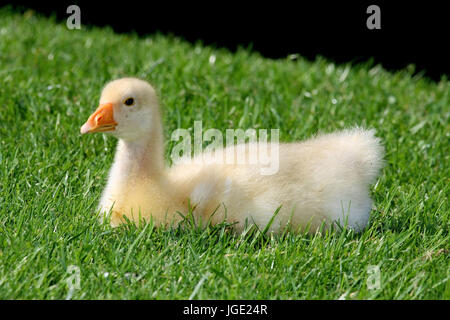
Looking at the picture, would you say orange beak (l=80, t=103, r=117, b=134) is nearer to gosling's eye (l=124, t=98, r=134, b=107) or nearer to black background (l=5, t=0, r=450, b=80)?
gosling's eye (l=124, t=98, r=134, b=107)

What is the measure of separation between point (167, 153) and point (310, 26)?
4.58 m

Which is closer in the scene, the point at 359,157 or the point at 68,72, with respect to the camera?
the point at 359,157

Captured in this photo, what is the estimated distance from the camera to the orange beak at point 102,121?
290 cm

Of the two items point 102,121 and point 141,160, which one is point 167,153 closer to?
point 141,160

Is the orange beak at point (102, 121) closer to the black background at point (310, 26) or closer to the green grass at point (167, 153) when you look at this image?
the green grass at point (167, 153)

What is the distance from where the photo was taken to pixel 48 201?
119 inches

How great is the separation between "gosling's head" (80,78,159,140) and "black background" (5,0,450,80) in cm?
453

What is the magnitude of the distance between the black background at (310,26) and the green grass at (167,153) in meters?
1.42

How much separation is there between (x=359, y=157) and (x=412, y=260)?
2.05 feet

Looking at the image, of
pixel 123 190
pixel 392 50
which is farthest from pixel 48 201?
pixel 392 50

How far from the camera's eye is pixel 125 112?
2949mm

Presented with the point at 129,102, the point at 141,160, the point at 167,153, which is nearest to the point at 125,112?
the point at 129,102
